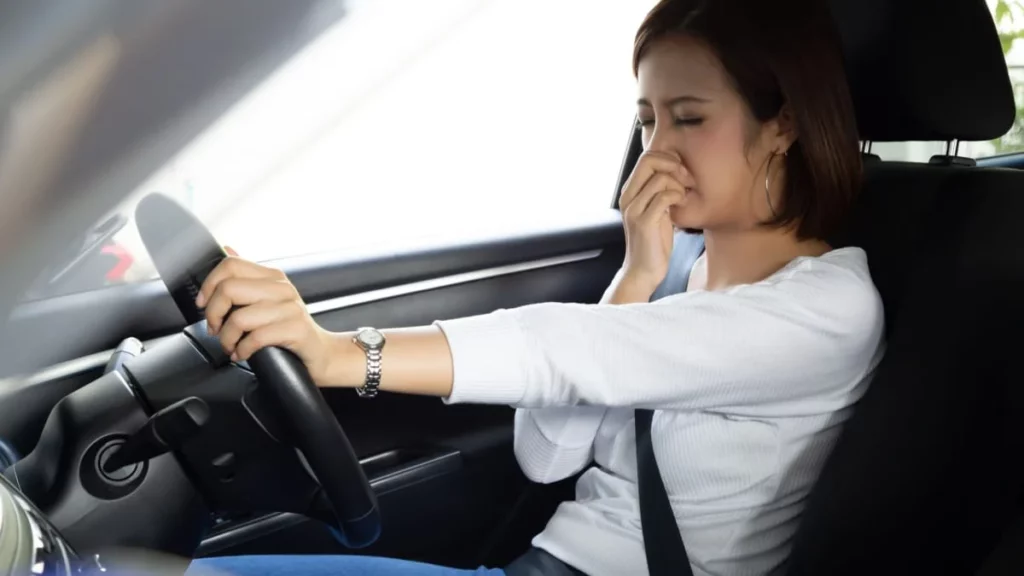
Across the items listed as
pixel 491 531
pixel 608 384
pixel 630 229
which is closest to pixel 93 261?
pixel 608 384

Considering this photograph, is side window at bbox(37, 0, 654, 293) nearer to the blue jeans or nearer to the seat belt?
the blue jeans

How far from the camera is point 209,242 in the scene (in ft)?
2.78

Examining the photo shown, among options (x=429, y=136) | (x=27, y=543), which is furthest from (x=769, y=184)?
(x=27, y=543)

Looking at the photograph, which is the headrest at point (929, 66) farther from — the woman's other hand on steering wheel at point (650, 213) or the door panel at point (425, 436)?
the door panel at point (425, 436)

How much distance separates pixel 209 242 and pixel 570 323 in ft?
1.19

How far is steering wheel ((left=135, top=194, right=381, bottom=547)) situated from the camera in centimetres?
83

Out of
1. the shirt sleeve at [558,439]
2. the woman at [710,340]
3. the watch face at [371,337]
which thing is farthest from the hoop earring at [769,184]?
the watch face at [371,337]

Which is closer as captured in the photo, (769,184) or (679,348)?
(679,348)

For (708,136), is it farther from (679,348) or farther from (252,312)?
(252,312)

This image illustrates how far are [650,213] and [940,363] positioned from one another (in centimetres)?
42

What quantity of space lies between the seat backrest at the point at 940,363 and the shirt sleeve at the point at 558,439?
1.06 ft

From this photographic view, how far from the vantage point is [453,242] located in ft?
6.04

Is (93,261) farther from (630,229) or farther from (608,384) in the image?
(630,229)

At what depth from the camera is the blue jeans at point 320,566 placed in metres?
1.17
